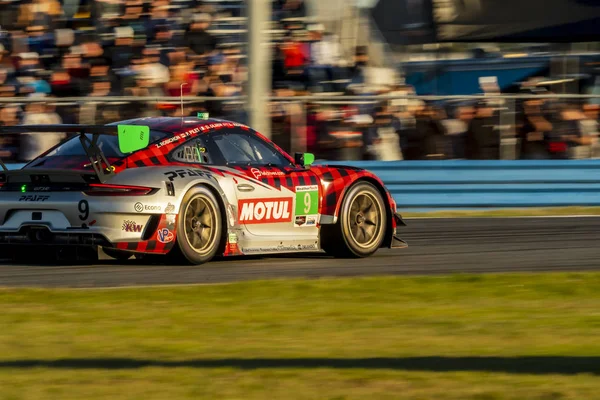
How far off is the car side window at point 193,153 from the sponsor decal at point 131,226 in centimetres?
70

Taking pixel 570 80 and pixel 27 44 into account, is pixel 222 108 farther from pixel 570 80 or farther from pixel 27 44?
pixel 570 80

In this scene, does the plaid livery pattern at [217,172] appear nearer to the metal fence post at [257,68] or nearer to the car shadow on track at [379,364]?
the car shadow on track at [379,364]

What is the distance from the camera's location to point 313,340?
5.86 m

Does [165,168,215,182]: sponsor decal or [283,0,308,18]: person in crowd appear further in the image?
[283,0,308,18]: person in crowd

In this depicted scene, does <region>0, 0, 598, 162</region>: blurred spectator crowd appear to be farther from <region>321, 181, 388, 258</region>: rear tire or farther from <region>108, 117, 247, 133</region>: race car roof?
<region>108, 117, 247, 133</region>: race car roof

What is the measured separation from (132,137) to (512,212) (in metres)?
7.36

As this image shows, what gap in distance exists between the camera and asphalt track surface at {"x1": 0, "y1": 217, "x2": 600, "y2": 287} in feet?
27.3

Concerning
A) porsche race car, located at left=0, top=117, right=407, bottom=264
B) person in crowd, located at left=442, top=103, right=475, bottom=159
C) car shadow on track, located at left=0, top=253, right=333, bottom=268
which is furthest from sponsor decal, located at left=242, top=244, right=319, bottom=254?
person in crowd, located at left=442, top=103, right=475, bottom=159

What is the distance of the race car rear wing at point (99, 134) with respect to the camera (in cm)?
828

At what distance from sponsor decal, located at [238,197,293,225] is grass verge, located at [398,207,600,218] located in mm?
5057

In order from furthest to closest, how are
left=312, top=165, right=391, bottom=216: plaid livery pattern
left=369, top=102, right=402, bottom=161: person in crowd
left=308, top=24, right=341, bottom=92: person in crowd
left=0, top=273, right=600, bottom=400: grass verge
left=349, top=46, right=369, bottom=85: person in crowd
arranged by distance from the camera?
left=308, top=24, right=341, bottom=92: person in crowd, left=349, top=46, right=369, bottom=85: person in crowd, left=369, top=102, right=402, bottom=161: person in crowd, left=312, top=165, right=391, bottom=216: plaid livery pattern, left=0, top=273, right=600, bottom=400: grass verge

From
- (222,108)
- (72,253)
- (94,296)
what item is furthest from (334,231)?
(222,108)

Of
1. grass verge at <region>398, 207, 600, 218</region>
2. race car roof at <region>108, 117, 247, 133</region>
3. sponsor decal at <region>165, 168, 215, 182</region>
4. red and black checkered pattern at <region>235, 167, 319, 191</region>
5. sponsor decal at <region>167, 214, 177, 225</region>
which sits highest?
race car roof at <region>108, 117, 247, 133</region>

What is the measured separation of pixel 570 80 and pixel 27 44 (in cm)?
712
